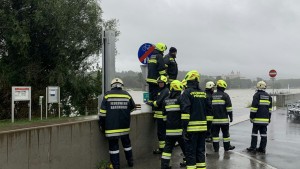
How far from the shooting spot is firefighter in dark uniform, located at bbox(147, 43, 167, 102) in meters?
9.14

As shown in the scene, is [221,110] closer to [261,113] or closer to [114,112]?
[261,113]

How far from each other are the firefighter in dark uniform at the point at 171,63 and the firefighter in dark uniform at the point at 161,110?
1.06m

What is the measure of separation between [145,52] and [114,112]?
3.22 metres

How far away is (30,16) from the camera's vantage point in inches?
776

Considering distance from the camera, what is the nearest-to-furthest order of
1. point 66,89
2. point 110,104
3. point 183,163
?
point 110,104
point 183,163
point 66,89

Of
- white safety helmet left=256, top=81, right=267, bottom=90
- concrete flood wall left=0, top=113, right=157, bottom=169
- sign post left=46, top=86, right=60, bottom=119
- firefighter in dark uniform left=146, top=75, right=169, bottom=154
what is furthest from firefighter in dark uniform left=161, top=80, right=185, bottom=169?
sign post left=46, top=86, right=60, bottom=119

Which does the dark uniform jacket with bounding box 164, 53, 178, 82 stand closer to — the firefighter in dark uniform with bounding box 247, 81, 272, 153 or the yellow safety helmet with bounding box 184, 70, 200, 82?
the yellow safety helmet with bounding box 184, 70, 200, 82

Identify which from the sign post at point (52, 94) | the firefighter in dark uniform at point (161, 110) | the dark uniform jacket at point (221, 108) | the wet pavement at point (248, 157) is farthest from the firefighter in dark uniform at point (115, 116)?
the sign post at point (52, 94)

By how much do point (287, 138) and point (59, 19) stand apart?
1306 cm

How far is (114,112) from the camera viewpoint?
23.4 feet

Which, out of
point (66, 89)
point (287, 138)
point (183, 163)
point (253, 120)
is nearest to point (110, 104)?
point (183, 163)

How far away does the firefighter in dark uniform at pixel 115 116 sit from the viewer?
23.4 ft

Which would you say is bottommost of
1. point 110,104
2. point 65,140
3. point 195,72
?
point 65,140

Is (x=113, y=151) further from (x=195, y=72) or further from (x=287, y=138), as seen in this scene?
(x=287, y=138)
